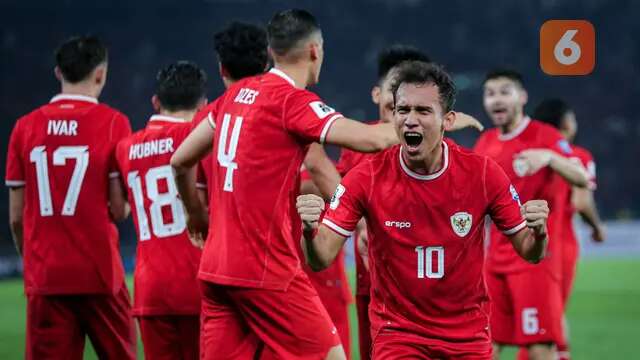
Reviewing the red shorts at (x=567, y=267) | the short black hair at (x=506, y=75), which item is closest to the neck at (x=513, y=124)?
the short black hair at (x=506, y=75)

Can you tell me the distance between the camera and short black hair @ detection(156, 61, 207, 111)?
5.46 metres

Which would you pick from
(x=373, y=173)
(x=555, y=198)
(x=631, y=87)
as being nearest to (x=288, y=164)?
(x=373, y=173)

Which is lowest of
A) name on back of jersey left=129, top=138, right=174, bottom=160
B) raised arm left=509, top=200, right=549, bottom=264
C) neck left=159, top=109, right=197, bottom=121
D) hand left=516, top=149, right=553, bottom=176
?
raised arm left=509, top=200, right=549, bottom=264

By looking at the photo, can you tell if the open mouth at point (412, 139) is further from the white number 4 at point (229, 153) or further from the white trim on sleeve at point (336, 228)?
the white number 4 at point (229, 153)

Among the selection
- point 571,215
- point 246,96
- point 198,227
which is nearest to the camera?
point 246,96

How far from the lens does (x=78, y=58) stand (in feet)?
18.8

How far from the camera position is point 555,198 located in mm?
6914

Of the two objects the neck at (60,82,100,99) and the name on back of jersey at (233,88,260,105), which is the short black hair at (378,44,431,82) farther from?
the neck at (60,82,100,99)

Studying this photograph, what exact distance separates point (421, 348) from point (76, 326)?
2325 mm

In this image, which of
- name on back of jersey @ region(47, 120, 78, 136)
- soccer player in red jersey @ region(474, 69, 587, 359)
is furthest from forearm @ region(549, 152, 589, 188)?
name on back of jersey @ region(47, 120, 78, 136)

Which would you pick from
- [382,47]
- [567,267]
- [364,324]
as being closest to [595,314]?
[567,267]

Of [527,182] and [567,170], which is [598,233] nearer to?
[527,182]

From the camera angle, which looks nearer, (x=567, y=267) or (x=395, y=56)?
(x=395, y=56)

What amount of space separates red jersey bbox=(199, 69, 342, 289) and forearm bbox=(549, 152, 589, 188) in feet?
8.66
